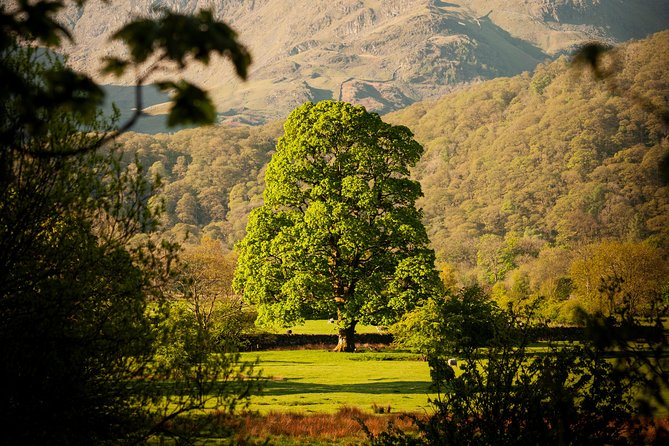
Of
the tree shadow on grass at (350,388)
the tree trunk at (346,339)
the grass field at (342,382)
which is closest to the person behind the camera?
the grass field at (342,382)

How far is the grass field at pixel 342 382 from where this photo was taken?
2248 cm

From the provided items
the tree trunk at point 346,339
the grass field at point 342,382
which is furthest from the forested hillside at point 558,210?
the grass field at point 342,382

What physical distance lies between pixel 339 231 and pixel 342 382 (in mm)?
9688

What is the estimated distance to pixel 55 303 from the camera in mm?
9617

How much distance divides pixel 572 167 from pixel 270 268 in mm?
161650

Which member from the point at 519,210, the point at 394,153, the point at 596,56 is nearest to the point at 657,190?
the point at 519,210

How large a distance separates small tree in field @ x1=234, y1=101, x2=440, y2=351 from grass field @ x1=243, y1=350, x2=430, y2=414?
8.20ft

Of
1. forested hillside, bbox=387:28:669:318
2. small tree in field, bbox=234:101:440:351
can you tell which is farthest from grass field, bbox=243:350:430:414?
forested hillside, bbox=387:28:669:318

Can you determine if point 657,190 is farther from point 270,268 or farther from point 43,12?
point 43,12

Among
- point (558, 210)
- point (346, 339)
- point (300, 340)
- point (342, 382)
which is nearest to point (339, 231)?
point (346, 339)

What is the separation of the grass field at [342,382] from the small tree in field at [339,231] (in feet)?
8.20

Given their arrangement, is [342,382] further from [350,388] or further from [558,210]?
[558,210]

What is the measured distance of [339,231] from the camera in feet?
117

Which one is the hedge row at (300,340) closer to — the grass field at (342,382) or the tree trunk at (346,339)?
the grass field at (342,382)
